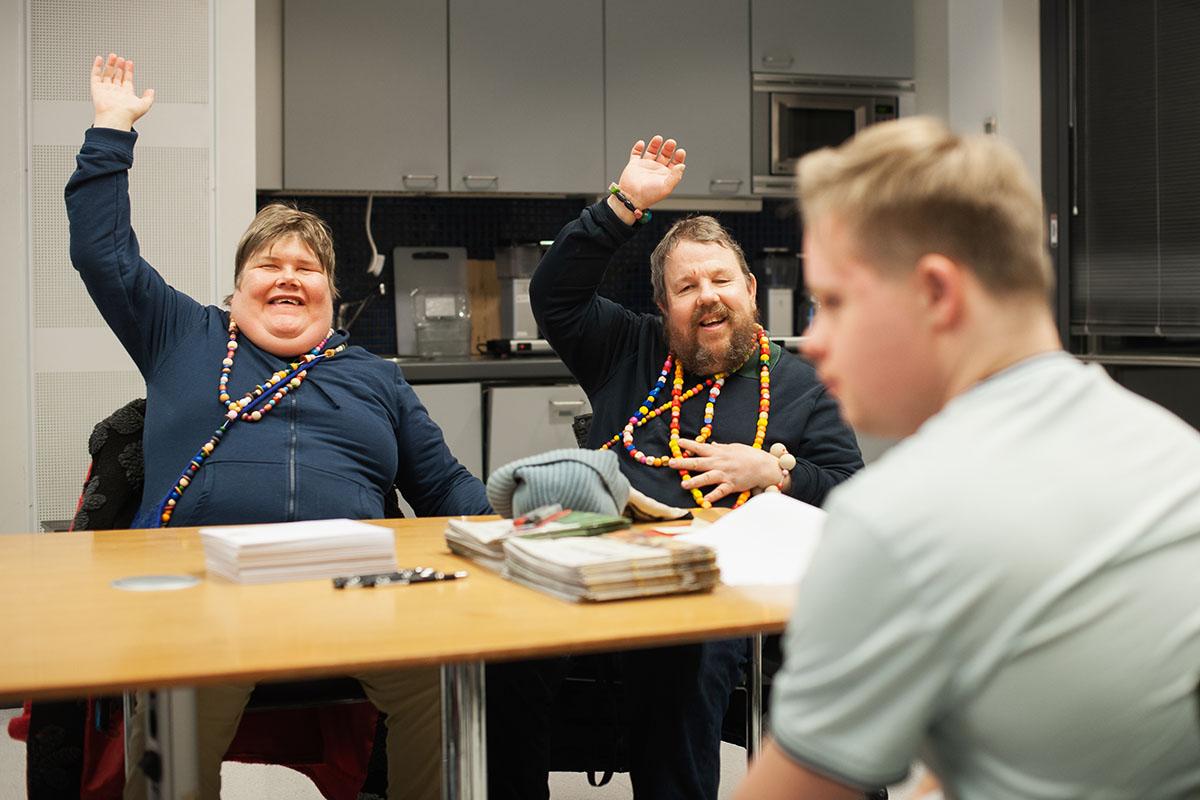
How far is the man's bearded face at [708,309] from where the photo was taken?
2.54 metres

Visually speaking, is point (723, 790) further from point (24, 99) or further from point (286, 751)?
point (24, 99)

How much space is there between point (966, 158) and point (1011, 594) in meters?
0.29

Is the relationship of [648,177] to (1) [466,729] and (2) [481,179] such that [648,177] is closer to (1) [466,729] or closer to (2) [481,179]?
(1) [466,729]

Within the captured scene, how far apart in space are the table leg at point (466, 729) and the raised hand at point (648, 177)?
1.29m

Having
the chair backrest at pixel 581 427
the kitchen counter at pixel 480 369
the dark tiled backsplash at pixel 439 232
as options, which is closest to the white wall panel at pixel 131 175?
the kitchen counter at pixel 480 369

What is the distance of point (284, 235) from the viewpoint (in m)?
2.56

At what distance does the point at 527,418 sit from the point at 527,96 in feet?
3.79

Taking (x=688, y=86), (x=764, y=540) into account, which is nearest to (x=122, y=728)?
(x=764, y=540)

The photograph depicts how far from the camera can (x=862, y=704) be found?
82 cm

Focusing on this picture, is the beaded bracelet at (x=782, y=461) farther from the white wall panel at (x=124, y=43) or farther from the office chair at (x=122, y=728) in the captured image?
the white wall panel at (x=124, y=43)

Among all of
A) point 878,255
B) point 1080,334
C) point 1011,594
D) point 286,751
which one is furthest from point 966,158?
point 1080,334

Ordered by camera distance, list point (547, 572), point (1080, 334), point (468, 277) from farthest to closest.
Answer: point (468, 277)
point (1080, 334)
point (547, 572)

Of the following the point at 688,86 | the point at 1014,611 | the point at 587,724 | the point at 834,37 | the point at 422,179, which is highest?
the point at 834,37

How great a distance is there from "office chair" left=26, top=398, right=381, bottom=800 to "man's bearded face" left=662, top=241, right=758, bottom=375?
922 mm
